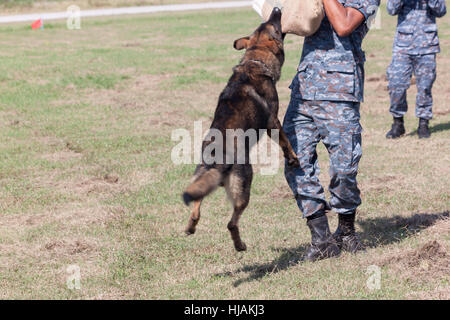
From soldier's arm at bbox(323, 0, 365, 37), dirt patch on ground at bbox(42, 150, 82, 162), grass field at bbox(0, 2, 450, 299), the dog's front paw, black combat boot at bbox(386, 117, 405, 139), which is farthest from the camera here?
black combat boot at bbox(386, 117, 405, 139)

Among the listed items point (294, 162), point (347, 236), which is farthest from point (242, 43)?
point (347, 236)

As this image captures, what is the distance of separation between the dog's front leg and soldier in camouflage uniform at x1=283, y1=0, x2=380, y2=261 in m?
0.10

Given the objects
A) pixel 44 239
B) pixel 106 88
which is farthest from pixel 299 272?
pixel 106 88

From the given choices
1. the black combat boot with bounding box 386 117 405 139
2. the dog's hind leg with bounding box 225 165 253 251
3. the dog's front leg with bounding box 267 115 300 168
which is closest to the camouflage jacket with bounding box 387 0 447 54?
the black combat boot with bounding box 386 117 405 139

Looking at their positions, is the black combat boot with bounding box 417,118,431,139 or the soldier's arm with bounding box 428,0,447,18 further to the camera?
the black combat boot with bounding box 417,118,431,139

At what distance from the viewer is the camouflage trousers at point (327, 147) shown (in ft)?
16.8

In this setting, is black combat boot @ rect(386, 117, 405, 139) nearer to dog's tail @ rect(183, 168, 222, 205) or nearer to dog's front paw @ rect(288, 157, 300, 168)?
dog's front paw @ rect(288, 157, 300, 168)

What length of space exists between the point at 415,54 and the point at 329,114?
5032 mm

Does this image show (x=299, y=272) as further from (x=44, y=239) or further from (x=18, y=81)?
(x=18, y=81)

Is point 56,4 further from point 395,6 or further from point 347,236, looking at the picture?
point 347,236

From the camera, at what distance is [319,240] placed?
5.40 m

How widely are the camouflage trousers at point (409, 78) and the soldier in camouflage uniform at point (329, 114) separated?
15.6ft

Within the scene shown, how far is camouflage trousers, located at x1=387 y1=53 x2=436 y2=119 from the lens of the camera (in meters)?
9.63

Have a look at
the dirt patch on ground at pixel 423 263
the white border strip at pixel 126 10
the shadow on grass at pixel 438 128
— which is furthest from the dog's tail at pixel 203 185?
the white border strip at pixel 126 10
